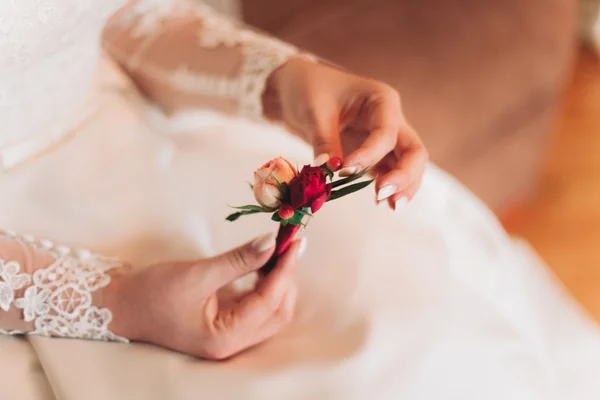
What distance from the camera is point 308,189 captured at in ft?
1.39

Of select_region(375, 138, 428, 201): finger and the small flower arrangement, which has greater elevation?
select_region(375, 138, 428, 201): finger

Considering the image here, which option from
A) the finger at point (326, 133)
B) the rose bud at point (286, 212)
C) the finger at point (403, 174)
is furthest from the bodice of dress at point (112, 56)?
the rose bud at point (286, 212)

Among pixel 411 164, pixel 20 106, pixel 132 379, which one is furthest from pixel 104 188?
pixel 411 164

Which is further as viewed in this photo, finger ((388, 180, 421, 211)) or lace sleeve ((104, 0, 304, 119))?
lace sleeve ((104, 0, 304, 119))

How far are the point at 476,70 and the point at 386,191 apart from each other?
0.67 m

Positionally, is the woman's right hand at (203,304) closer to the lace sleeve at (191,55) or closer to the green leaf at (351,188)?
the green leaf at (351,188)

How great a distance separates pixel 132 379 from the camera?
56 centimetres

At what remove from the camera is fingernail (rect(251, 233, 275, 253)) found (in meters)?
0.53

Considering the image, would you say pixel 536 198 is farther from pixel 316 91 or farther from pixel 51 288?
pixel 51 288

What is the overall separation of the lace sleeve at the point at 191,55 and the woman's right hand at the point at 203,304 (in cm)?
28

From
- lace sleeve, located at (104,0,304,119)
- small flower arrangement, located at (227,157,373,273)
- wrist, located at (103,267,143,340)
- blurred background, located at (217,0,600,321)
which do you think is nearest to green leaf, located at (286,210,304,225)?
small flower arrangement, located at (227,157,373,273)

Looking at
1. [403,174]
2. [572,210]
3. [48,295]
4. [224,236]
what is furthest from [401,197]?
[572,210]

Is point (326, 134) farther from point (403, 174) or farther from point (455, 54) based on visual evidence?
point (455, 54)

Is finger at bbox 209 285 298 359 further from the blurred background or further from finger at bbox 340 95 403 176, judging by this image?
the blurred background
